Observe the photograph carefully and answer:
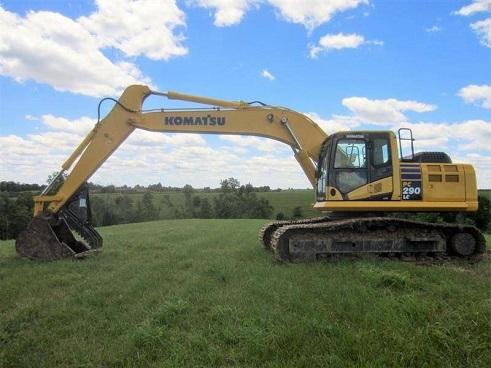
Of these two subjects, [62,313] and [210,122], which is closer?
[62,313]

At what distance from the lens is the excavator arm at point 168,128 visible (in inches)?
478

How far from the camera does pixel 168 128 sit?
1232cm

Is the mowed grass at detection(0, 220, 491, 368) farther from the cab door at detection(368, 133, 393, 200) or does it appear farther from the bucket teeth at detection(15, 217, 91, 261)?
the cab door at detection(368, 133, 393, 200)

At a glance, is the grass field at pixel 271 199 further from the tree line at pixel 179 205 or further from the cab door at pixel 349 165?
the cab door at pixel 349 165

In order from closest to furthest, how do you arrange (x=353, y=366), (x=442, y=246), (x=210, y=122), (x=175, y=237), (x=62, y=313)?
1. (x=353, y=366)
2. (x=62, y=313)
3. (x=442, y=246)
4. (x=210, y=122)
5. (x=175, y=237)

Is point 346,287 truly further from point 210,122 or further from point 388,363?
point 210,122

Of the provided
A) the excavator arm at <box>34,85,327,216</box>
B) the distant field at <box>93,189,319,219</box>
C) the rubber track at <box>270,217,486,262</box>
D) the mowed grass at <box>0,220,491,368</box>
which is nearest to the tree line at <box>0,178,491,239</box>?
the distant field at <box>93,189,319,219</box>

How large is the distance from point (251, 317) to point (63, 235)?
7907 millimetres

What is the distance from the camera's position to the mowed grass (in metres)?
5.07

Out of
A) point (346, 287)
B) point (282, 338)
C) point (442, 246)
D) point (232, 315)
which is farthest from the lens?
point (442, 246)

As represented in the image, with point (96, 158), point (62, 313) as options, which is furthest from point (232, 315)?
point (96, 158)

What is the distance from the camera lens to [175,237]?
17.8 metres

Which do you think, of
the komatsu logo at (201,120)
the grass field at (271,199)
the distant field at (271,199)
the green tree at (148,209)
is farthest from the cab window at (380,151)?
the green tree at (148,209)

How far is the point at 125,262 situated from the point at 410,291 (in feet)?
21.8
